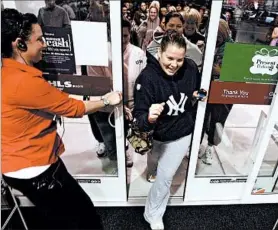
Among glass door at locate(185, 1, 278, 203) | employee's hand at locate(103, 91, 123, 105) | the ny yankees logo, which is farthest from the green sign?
employee's hand at locate(103, 91, 123, 105)

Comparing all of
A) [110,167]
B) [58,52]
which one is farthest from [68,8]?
[110,167]

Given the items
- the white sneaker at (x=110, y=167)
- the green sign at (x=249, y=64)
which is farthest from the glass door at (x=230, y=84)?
the white sneaker at (x=110, y=167)

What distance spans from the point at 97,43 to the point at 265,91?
1145 millimetres

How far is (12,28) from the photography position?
1223 mm

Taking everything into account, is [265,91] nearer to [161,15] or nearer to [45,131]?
[161,15]

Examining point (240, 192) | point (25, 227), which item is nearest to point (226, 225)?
point (240, 192)

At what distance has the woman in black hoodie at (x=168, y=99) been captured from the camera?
1.49 m

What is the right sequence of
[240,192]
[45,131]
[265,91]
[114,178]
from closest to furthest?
[45,131] < [265,91] < [114,178] < [240,192]

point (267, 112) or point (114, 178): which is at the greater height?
point (267, 112)

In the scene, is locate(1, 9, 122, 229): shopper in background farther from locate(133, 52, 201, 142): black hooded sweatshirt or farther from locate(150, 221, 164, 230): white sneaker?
locate(150, 221, 164, 230): white sneaker

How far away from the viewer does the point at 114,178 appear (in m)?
2.06

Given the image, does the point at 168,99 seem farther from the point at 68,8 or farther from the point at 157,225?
the point at 157,225

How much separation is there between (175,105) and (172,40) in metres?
0.38

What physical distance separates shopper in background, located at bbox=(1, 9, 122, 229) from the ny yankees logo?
16.1 inches
